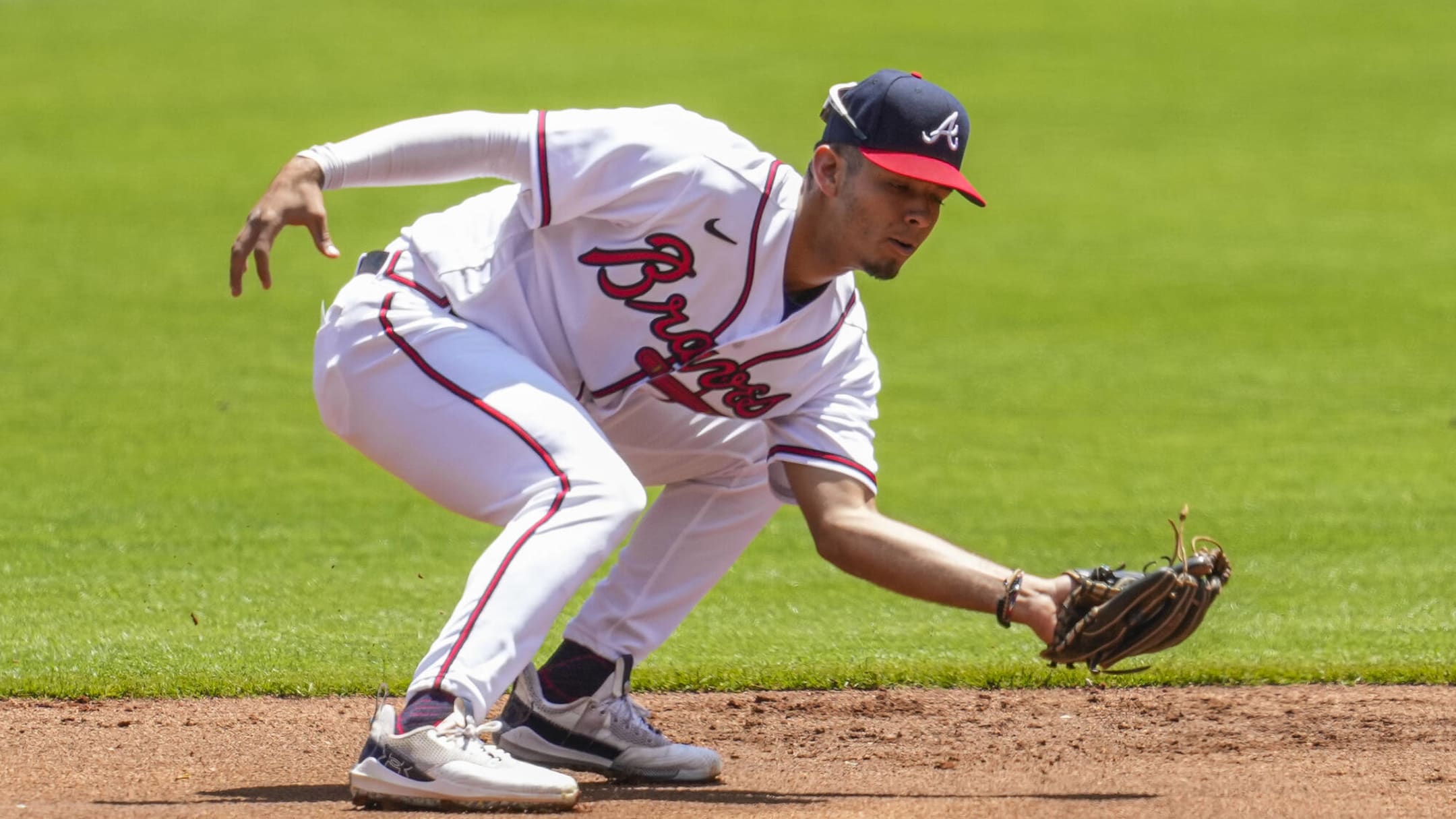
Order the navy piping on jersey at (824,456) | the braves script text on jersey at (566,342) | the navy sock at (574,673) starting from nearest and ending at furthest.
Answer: the braves script text on jersey at (566,342) < the navy piping on jersey at (824,456) < the navy sock at (574,673)

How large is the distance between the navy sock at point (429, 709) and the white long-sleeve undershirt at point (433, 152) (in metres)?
1.09

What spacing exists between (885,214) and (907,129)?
196 mm

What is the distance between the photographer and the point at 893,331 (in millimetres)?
14195

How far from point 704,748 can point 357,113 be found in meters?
19.1

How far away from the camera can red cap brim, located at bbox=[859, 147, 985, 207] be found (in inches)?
155

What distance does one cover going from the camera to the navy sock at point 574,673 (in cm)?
453

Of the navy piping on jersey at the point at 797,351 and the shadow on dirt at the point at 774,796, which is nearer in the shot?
the shadow on dirt at the point at 774,796

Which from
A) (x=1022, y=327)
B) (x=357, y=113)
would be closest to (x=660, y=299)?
(x=1022, y=327)

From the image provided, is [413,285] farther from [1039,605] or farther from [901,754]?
[901,754]

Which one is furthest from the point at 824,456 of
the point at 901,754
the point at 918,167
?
the point at 901,754

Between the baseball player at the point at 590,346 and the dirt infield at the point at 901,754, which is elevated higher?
the baseball player at the point at 590,346

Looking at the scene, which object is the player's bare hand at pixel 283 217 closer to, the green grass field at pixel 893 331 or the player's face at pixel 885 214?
the player's face at pixel 885 214

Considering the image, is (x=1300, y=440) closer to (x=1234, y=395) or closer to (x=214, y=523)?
(x=1234, y=395)

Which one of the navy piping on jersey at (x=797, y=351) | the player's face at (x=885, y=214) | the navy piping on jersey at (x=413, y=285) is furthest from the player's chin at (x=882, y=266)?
the navy piping on jersey at (x=413, y=285)
